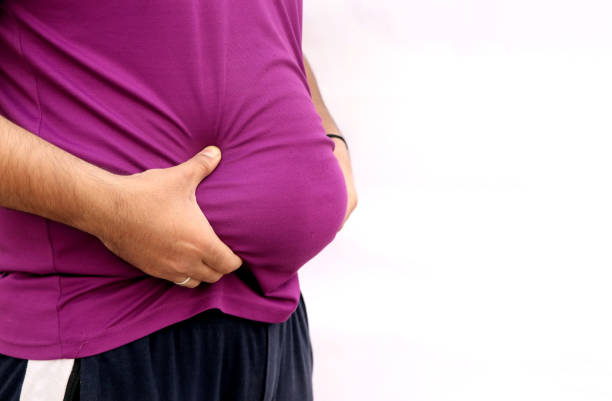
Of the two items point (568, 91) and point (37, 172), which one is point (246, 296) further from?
point (568, 91)

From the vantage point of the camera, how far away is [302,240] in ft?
2.49

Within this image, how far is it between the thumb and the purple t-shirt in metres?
0.01

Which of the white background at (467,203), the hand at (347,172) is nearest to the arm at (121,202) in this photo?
the hand at (347,172)

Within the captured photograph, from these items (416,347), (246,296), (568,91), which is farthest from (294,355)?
(568,91)

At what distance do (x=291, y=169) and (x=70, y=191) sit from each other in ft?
0.83

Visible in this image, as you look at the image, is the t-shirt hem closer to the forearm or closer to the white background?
the forearm

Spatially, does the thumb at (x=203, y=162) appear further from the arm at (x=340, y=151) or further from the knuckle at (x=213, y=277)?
the arm at (x=340, y=151)

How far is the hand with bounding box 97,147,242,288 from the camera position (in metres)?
0.65

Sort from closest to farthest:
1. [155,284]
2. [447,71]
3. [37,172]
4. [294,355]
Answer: [37,172] → [155,284] → [294,355] → [447,71]

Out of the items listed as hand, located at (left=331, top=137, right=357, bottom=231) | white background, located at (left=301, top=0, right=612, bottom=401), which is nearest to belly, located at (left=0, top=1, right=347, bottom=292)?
hand, located at (left=331, top=137, right=357, bottom=231)

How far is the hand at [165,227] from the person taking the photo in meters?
0.65

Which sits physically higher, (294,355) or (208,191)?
(208,191)

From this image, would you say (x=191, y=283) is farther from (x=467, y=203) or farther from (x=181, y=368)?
(x=467, y=203)

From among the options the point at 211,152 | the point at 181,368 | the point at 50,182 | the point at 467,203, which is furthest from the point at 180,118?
the point at 467,203
